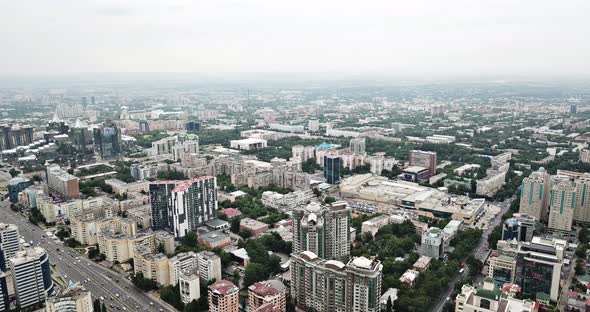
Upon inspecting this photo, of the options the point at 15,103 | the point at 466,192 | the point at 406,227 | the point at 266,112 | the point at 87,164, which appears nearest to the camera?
the point at 406,227

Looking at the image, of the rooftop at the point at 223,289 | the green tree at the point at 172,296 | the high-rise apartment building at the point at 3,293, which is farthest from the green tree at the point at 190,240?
the high-rise apartment building at the point at 3,293

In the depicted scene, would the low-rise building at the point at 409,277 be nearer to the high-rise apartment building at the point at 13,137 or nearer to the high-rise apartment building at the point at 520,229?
the high-rise apartment building at the point at 520,229

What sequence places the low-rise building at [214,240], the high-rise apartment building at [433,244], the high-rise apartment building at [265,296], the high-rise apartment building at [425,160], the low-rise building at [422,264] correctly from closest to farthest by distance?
the high-rise apartment building at [265,296] → the low-rise building at [422,264] → the high-rise apartment building at [433,244] → the low-rise building at [214,240] → the high-rise apartment building at [425,160]

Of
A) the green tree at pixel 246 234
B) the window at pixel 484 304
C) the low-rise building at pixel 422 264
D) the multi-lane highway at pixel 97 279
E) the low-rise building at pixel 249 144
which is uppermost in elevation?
the window at pixel 484 304

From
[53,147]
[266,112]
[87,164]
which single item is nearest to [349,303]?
[87,164]

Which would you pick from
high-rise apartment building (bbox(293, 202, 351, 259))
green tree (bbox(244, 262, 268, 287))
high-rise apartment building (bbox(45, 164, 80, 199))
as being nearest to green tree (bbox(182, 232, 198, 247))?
green tree (bbox(244, 262, 268, 287))

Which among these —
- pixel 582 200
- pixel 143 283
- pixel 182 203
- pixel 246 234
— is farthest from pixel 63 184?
pixel 582 200

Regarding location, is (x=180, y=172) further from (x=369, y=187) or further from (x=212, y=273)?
(x=212, y=273)
